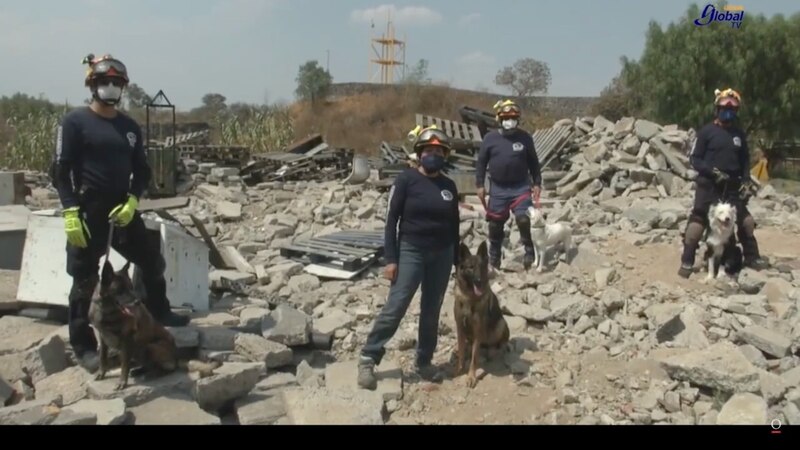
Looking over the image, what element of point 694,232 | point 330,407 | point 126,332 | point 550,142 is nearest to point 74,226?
point 126,332

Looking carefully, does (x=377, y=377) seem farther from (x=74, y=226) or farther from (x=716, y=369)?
(x=716, y=369)

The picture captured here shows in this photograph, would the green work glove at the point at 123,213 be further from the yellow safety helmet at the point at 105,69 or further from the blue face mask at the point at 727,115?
the blue face mask at the point at 727,115

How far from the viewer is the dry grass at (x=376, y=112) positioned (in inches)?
1303

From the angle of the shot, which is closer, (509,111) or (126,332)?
(126,332)

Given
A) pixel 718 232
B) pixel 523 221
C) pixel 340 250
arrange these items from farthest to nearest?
pixel 340 250, pixel 523 221, pixel 718 232

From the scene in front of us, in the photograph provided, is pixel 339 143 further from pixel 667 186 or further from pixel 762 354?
pixel 762 354

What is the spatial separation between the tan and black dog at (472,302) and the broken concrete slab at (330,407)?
961 mm

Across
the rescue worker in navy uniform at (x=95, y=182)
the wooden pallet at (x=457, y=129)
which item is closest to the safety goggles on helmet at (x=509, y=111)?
the rescue worker in navy uniform at (x=95, y=182)

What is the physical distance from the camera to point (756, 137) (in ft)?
97.2

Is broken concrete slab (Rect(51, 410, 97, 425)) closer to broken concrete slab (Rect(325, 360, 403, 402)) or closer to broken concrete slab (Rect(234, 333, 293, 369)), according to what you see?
broken concrete slab (Rect(234, 333, 293, 369))

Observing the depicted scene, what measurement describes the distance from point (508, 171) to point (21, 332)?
5181mm

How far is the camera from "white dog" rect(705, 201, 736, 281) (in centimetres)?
763

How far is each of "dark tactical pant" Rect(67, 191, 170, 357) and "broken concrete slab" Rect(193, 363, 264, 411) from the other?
1.11 meters

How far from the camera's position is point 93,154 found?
4.87m
